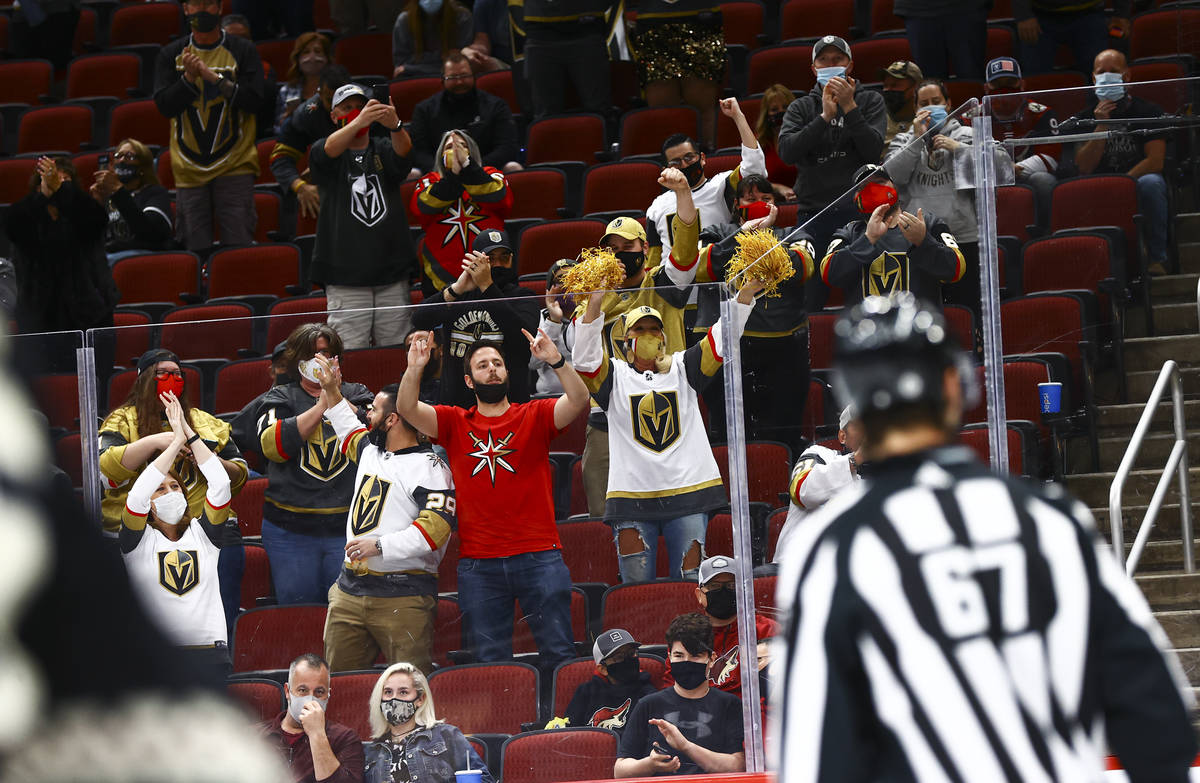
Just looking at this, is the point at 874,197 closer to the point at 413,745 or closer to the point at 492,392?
the point at 492,392

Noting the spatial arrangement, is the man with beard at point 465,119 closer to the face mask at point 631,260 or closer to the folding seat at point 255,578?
the face mask at point 631,260

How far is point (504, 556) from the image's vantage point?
18.9 feet

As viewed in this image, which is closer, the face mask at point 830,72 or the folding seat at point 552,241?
the face mask at point 830,72

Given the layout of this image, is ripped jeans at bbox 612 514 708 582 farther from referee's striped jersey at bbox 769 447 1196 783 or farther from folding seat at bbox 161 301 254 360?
referee's striped jersey at bbox 769 447 1196 783

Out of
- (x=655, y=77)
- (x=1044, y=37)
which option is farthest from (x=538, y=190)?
(x=1044, y=37)

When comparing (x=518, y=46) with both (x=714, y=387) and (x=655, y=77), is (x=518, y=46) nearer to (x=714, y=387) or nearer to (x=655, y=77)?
(x=655, y=77)

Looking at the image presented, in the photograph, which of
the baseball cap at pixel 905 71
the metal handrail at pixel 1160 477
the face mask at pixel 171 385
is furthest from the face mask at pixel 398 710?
the baseball cap at pixel 905 71

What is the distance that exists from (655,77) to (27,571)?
10.0 meters

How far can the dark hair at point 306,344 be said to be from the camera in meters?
5.88

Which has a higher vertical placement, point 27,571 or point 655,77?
point 655,77

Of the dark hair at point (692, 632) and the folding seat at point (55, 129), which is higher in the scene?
the folding seat at point (55, 129)

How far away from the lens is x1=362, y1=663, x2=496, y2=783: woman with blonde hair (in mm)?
5562

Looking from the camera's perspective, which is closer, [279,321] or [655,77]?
[279,321]

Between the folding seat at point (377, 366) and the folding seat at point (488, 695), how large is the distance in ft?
3.58
